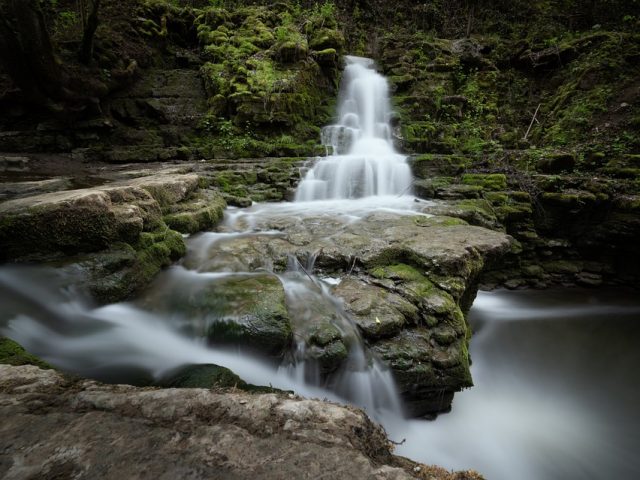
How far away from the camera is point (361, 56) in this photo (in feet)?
58.6

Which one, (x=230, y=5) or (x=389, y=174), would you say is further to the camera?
(x=230, y=5)

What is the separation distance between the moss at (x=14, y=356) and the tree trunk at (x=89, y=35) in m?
9.62

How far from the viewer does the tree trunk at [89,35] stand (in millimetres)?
8250

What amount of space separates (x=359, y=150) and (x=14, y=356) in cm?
1098

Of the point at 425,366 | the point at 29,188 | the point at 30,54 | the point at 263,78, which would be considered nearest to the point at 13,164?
the point at 30,54

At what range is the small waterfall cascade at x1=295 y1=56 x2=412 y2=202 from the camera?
28.3 feet

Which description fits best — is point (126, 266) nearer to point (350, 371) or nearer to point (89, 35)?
point (350, 371)

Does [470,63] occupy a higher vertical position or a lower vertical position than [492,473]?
higher

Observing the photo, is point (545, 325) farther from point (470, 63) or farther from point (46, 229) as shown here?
point (470, 63)

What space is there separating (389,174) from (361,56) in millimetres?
12539

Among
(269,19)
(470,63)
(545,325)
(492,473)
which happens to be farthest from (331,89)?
(492,473)

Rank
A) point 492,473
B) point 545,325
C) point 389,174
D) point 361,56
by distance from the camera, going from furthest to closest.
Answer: point 361,56 → point 389,174 → point 545,325 → point 492,473

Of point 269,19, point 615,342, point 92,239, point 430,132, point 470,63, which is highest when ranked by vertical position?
point 269,19

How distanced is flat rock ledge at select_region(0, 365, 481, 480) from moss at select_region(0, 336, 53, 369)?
0.44 m
